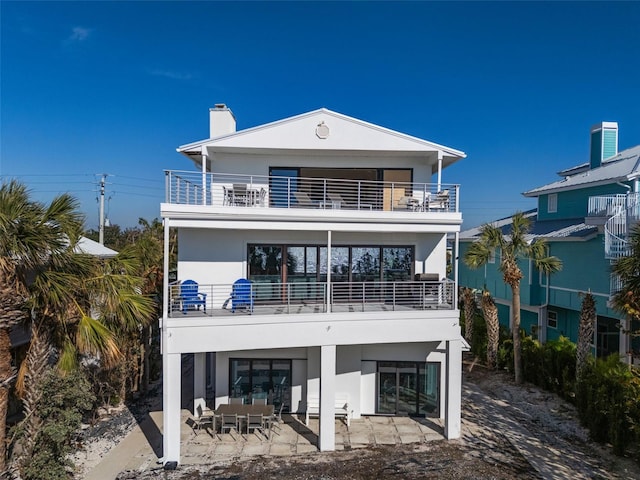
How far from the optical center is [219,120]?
53.9 ft

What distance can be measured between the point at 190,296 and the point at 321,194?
6.01 m

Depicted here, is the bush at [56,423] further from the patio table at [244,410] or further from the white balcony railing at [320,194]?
the white balcony railing at [320,194]

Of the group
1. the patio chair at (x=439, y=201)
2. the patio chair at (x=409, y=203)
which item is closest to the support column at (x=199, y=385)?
the patio chair at (x=409, y=203)

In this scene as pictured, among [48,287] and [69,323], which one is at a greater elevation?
[48,287]

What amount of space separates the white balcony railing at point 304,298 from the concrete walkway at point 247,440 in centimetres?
405

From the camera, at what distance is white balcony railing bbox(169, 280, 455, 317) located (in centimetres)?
1291

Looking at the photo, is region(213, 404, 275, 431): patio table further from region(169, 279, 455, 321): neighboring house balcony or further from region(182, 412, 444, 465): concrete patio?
region(169, 279, 455, 321): neighboring house balcony

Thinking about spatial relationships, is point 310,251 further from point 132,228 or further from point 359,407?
point 132,228

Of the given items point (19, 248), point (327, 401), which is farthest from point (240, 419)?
point (19, 248)

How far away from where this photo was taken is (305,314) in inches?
488

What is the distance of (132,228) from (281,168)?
49.9 meters

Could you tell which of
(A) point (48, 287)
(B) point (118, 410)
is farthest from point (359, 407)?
(A) point (48, 287)

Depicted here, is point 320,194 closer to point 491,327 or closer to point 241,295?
point 241,295

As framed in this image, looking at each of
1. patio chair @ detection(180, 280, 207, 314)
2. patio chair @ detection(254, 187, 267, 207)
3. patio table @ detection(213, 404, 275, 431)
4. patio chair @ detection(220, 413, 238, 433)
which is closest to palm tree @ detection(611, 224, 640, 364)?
patio table @ detection(213, 404, 275, 431)
